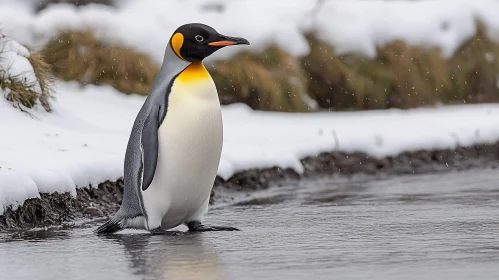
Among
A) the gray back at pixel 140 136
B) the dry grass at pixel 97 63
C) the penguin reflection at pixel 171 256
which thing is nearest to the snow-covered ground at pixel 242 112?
the dry grass at pixel 97 63

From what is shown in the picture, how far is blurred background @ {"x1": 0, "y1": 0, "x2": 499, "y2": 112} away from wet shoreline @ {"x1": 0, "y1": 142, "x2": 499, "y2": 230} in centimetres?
233

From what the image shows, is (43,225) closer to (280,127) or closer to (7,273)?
(7,273)

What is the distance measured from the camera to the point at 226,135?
12.6 meters

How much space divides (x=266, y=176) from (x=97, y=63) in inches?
147

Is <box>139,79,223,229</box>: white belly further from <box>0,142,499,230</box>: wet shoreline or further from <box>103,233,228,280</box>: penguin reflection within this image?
<box>0,142,499,230</box>: wet shoreline

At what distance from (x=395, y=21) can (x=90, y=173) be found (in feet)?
31.2

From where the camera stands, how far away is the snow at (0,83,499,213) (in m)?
8.78

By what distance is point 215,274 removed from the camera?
559 centimetres

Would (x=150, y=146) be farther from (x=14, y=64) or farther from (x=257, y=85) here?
(x=257, y=85)

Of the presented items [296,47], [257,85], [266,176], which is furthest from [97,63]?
[266,176]

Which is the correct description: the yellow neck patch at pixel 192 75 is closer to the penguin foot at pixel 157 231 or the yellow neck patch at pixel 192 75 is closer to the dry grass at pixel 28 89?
the penguin foot at pixel 157 231

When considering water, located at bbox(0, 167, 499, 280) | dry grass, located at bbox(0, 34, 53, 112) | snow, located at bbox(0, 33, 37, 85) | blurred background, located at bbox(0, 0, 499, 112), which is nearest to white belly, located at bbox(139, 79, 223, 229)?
water, located at bbox(0, 167, 499, 280)

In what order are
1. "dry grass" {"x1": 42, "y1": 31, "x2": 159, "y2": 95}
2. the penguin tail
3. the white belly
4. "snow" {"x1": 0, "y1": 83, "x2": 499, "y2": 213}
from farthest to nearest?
"dry grass" {"x1": 42, "y1": 31, "x2": 159, "y2": 95}
"snow" {"x1": 0, "y1": 83, "x2": 499, "y2": 213}
the penguin tail
the white belly

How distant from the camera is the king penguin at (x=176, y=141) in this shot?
7.45 meters
